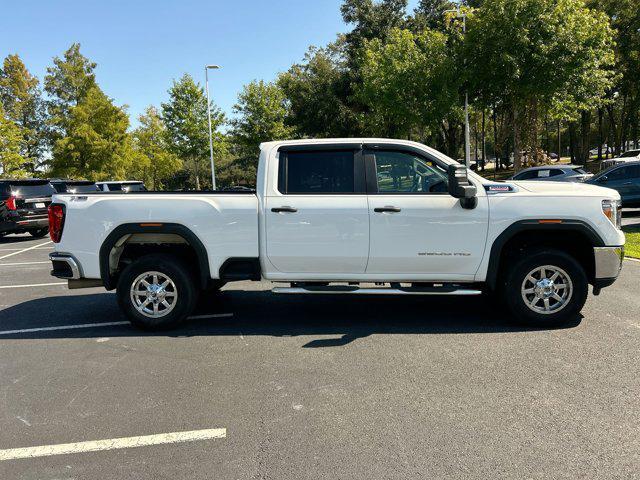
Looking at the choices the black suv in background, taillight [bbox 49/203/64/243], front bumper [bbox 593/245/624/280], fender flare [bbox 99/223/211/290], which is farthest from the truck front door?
the black suv in background

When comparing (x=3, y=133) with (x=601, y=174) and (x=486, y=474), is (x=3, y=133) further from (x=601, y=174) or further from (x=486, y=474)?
(x=486, y=474)

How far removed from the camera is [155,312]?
5.45m

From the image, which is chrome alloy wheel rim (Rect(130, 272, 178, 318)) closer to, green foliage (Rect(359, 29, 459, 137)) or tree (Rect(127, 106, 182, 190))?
green foliage (Rect(359, 29, 459, 137))

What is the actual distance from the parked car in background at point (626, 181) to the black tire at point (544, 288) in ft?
36.0

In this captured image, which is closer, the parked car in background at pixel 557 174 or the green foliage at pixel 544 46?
the parked car in background at pixel 557 174

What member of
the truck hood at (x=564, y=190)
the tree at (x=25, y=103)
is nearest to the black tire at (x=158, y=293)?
the truck hood at (x=564, y=190)

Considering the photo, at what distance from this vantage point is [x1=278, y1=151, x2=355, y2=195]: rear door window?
5.31 metres

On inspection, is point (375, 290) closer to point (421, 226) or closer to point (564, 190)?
point (421, 226)

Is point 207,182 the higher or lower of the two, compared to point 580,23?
lower

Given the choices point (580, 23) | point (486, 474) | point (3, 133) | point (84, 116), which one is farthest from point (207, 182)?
point (486, 474)

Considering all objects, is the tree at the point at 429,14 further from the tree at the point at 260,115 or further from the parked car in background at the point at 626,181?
the parked car in background at the point at 626,181

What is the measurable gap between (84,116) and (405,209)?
34750 mm

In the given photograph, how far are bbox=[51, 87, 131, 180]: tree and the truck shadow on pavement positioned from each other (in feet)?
99.6

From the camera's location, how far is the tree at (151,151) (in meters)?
39.5
